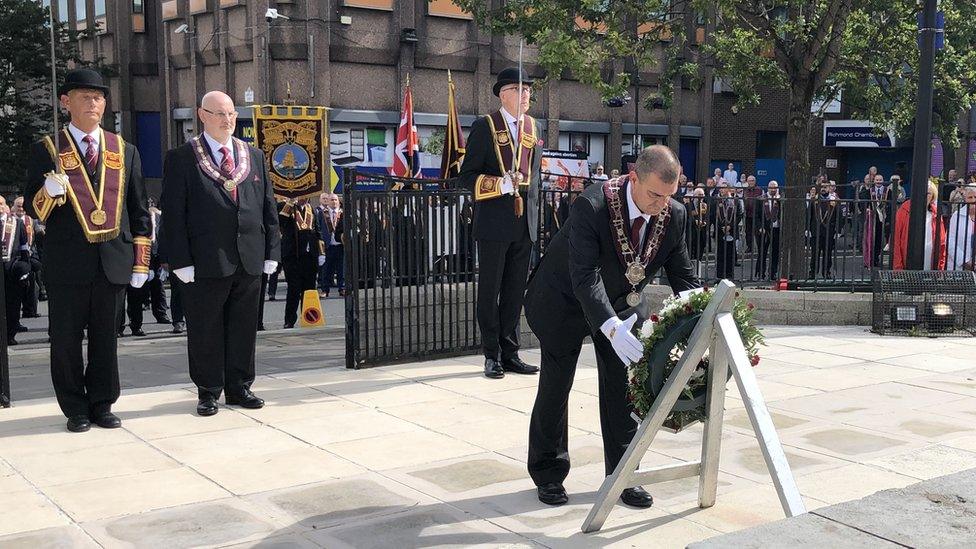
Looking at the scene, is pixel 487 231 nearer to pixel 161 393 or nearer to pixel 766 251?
pixel 161 393

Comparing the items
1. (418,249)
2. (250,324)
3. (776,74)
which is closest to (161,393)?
(250,324)

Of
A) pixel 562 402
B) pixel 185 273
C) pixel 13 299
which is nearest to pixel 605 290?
pixel 562 402

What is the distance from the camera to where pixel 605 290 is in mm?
A: 5141

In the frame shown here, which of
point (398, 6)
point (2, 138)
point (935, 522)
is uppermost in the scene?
point (398, 6)

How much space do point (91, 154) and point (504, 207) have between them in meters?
3.27

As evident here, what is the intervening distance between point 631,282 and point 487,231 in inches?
143

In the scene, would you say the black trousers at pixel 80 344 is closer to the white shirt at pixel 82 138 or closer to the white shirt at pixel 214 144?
the white shirt at pixel 82 138

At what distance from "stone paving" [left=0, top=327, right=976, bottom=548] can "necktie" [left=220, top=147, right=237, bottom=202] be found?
1.54 metres

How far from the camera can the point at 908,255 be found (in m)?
11.5

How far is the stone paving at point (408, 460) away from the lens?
4.91 metres

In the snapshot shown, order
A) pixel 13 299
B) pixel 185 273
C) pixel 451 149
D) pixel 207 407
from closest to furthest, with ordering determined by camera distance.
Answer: pixel 185 273 → pixel 207 407 → pixel 451 149 → pixel 13 299

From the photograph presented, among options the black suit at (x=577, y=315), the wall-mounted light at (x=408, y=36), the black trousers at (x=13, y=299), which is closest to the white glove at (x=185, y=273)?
the black suit at (x=577, y=315)

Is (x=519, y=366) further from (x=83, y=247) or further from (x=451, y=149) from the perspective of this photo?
(x=83, y=247)

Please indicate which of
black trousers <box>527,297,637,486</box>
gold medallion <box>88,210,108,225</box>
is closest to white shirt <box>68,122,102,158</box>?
gold medallion <box>88,210,108,225</box>
